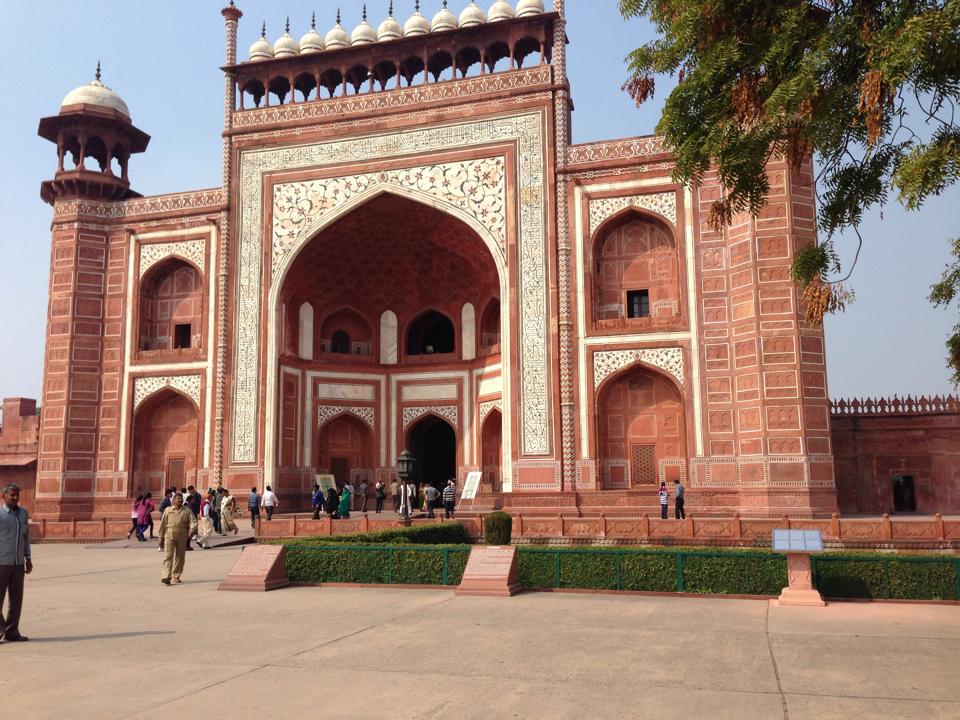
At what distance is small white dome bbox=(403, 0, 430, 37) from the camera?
2292 cm

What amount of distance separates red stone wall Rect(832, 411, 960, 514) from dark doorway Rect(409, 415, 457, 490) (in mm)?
10928

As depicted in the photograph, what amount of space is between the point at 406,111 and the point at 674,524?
43.3ft

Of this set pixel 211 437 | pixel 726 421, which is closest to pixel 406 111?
pixel 211 437

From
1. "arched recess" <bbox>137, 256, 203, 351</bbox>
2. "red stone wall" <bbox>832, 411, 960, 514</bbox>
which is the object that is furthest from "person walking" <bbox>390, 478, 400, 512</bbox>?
"red stone wall" <bbox>832, 411, 960, 514</bbox>

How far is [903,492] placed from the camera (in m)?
20.1

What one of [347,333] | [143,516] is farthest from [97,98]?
[143,516]

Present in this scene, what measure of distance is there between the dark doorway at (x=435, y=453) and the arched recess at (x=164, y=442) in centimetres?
648

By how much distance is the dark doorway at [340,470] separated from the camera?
79.6ft

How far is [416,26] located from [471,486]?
40.8 ft

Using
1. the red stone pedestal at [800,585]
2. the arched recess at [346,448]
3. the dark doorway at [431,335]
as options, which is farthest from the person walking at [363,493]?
the red stone pedestal at [800,585]

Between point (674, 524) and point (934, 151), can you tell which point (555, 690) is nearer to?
point (934, 151)

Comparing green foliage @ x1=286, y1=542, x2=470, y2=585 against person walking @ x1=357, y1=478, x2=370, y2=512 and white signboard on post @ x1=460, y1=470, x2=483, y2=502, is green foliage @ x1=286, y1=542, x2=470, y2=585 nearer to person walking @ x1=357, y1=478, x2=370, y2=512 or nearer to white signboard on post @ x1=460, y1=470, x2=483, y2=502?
white signboard on post @ x1=460, y1=470, x2=483, y2=502

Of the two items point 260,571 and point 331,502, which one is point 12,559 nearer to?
point 260,571

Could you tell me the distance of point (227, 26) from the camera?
945 inches
